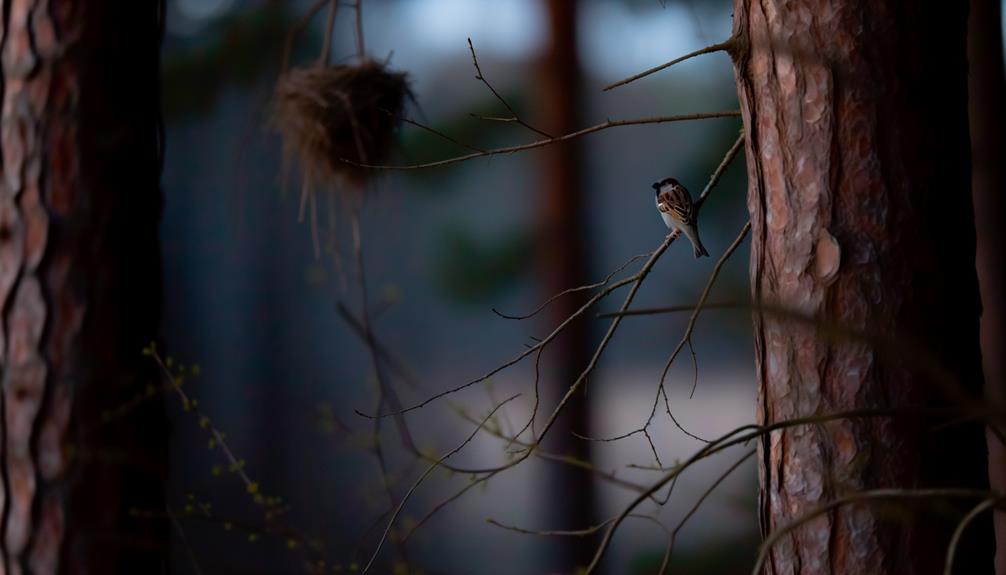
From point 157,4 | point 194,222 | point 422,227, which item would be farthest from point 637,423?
point 157,4

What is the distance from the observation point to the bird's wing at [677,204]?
59.6 inches

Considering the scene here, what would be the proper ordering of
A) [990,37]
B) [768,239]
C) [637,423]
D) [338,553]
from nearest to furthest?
1. [768,239]
2. [990,37]
3. [637,423]
4. [338,553]

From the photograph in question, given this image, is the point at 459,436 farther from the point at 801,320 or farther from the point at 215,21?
the point at 801,320

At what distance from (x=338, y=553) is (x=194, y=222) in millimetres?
1159

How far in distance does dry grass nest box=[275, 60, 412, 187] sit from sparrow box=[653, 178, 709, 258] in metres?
0.51

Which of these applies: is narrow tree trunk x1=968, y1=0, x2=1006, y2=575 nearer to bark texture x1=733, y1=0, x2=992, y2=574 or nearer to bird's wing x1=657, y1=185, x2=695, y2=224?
bird's wing x1=657, y1=185, x2=695, y2=224

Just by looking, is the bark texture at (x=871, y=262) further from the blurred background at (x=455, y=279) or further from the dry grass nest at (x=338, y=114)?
the blurred background at (x=455, y=279)

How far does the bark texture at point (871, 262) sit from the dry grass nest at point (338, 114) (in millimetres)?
915

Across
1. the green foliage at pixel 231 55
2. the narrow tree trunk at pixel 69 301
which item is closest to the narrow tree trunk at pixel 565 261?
the green foliage at pixel 231 55

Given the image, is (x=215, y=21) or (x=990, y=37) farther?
(x=215, y=21)

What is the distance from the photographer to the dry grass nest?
1705 millimetres

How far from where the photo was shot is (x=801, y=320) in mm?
425

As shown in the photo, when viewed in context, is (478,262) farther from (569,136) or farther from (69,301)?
(569,136)

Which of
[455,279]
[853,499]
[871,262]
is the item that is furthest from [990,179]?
[853,499]
